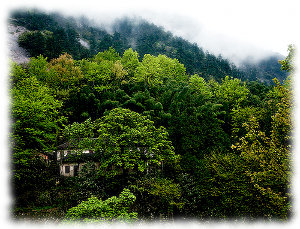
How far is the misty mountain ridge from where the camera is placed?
200 ft

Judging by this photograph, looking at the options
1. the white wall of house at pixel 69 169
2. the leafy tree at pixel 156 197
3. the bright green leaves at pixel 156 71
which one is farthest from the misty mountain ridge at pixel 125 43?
the leafy tree at pixel 156 197

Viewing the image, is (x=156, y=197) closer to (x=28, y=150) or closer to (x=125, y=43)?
(x=28, y=150)

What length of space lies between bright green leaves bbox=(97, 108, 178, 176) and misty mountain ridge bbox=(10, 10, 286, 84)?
43.0 meters

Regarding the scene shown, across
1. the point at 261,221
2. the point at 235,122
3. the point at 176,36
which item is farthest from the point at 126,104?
the point at 176,36

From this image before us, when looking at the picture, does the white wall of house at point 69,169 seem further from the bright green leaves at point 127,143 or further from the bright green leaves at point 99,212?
the bright green leaves at point 99,212

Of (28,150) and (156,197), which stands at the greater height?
(28,150)

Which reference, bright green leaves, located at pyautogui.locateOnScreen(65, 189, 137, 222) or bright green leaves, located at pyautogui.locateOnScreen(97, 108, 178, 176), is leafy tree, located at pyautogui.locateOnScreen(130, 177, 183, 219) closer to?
bright green leaves, located at pyautogui.locateOnScreen(97, 108, 178, 176)

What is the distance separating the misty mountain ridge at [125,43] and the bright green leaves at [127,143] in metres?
43.0

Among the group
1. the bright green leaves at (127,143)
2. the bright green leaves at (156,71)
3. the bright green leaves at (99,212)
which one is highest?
the bright green leaves at (156,71)

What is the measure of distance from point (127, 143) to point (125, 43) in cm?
8856

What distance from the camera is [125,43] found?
99.3 metres

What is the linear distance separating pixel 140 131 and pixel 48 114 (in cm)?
1285

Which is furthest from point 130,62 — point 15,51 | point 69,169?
point 15,51

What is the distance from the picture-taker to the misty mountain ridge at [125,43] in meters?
61.1
